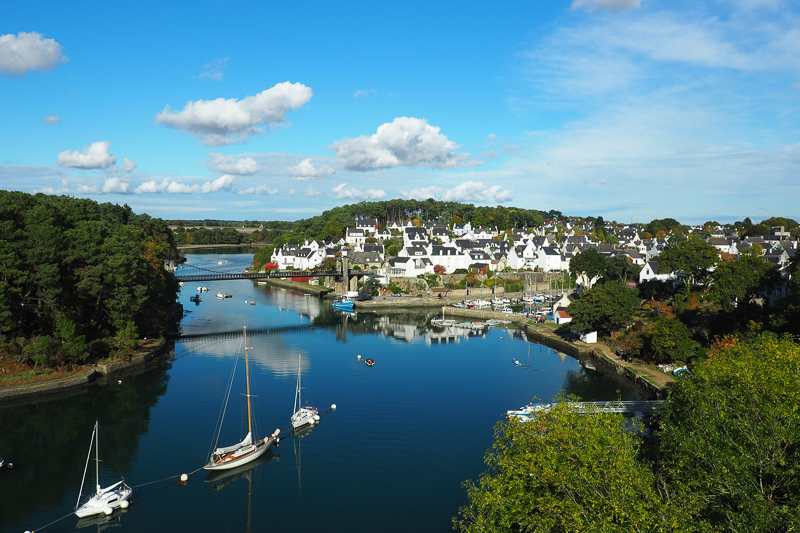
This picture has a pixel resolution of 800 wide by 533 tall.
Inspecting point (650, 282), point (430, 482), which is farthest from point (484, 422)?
point (650, 282)

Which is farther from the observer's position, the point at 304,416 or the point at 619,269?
the point at 619,269

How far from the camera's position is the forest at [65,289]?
95.4 ft

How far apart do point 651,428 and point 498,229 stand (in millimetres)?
84455

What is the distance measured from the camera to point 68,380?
29219 millimetres

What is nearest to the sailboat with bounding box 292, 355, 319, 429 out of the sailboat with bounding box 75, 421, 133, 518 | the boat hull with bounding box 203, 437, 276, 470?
the boat hull with bounding box 203, 437, 276, 470

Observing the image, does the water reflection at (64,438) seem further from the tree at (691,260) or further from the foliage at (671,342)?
the tree at (691,260)

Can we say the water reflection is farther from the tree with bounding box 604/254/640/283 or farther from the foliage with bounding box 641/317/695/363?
the tree with bounding box 604/254/640/283

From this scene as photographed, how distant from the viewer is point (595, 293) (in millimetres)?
37844

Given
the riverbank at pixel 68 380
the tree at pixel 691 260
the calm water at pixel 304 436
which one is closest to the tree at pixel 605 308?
the calm water at pixel 304 436

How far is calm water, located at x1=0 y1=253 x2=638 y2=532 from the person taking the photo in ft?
56.5

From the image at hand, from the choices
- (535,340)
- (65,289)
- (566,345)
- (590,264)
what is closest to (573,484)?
(566,345)

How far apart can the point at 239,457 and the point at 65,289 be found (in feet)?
62.8

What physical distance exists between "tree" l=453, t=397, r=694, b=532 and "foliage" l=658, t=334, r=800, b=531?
2.71ft

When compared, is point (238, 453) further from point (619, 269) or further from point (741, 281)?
point (619, 269)
